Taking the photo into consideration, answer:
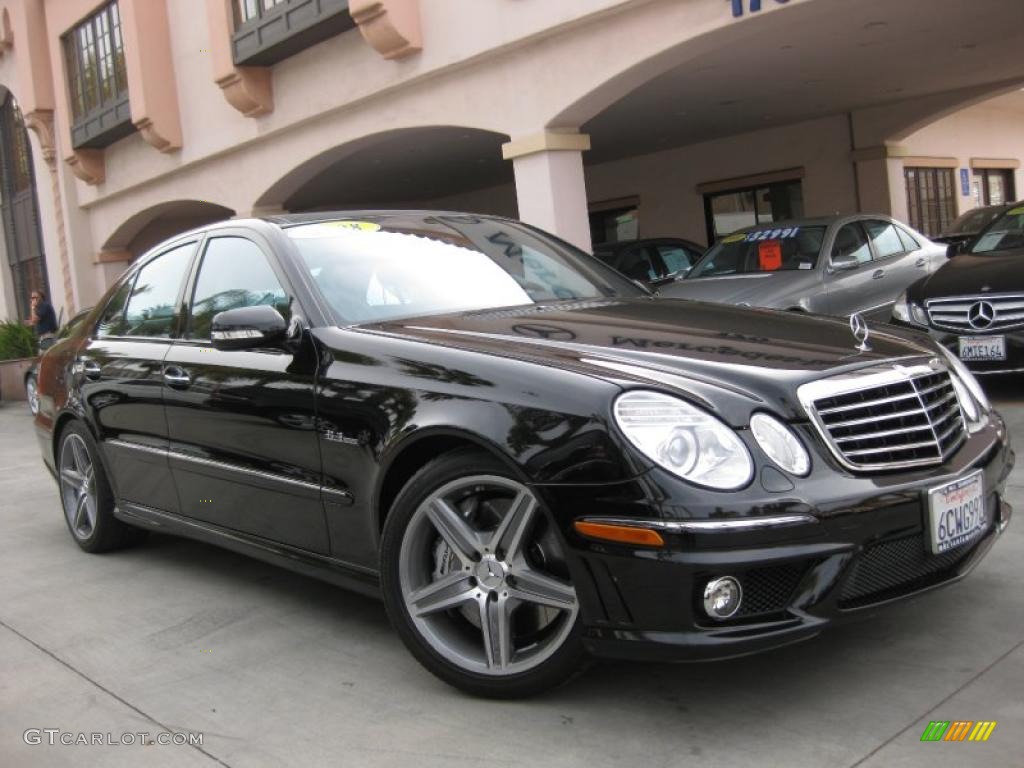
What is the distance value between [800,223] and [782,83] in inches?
199

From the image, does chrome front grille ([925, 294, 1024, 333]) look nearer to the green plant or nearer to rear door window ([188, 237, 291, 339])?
rear door window ([188, 237, 291, 339])

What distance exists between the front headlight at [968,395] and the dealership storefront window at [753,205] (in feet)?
51.5

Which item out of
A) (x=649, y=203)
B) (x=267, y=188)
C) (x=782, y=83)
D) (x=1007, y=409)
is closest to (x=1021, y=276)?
(x=1007, y=409)

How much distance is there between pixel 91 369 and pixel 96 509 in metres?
0.72

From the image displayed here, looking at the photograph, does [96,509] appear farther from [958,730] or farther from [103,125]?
Result: [103,125]

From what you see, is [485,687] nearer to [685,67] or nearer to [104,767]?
[104,767]

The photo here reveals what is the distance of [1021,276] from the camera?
24.0 ft

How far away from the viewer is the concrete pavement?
9.25 ft

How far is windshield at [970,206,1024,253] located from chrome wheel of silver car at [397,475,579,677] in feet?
21.4

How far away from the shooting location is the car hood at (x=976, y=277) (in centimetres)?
736

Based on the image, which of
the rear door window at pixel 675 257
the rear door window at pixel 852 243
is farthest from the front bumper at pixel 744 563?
the rear door window at pixel 675 257

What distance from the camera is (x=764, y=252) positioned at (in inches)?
397

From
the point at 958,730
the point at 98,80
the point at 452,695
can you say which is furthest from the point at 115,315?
the point at 98,80

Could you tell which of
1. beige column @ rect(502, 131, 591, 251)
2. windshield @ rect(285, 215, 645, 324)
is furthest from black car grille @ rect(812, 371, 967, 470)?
beige column @ rect(502, 131, 591, 251)
